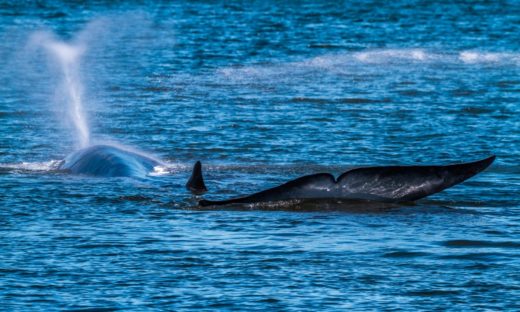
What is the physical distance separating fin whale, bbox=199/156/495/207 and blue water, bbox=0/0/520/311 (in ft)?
0.59

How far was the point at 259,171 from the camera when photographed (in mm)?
17375

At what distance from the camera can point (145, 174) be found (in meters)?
16.6

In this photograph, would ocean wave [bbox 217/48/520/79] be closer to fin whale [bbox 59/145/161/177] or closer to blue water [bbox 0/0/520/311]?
blue water [bbox 0/0/520/311]

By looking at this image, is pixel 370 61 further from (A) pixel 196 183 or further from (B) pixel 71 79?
(A) pixel 196 183

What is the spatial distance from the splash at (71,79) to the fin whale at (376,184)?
692 cm

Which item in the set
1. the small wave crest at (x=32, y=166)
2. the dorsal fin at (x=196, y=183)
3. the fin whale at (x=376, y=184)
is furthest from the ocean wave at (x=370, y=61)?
the fin whale at (x=376, y=184)

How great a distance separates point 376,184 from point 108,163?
434 centimetres

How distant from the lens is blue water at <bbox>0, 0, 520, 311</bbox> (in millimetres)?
11234

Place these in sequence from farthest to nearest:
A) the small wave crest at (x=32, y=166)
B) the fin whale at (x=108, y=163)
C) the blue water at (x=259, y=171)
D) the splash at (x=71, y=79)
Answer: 1. the splash at (x=71, y=79)
2. the small wave crest at (x=32, y=166)
3. the fin whale at (x=108, y=163)
4. the blue water at (x=259, y=171)

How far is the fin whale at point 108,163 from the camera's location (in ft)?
54.2

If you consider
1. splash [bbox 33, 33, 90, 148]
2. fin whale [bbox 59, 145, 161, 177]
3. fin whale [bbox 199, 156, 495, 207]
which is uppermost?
splash [bbox 33, 33, 90, 148]

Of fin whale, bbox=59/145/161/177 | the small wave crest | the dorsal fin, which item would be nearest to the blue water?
the small wave crest

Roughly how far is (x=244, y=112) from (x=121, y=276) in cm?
1296

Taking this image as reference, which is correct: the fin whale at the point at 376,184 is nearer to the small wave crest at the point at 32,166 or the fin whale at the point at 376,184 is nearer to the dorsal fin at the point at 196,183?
the dorsal fin at the point at 196,183
